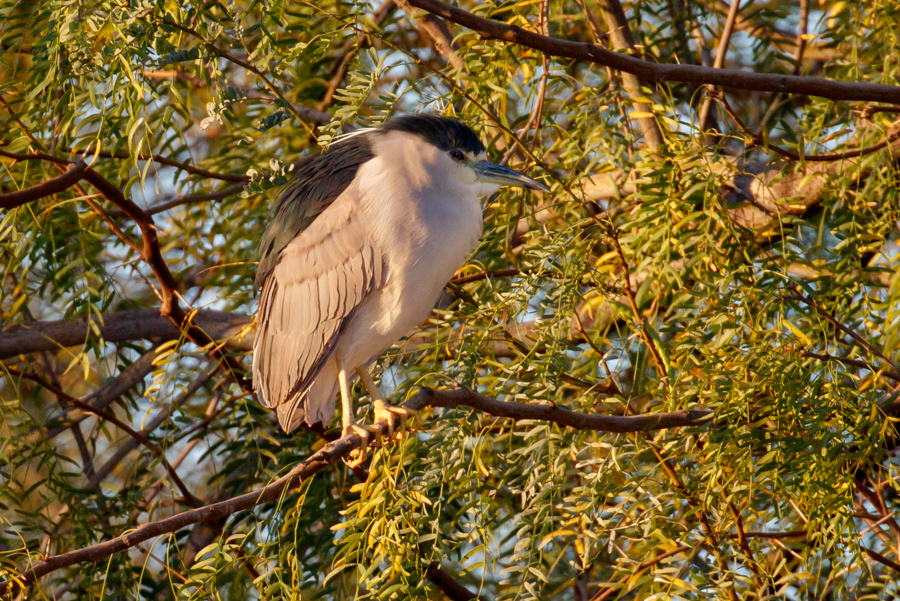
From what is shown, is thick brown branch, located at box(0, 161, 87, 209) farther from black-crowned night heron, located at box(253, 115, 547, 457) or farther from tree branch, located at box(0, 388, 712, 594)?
tree branch, located at box(0, 388, 712, 594)

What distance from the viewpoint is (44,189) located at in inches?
91.9

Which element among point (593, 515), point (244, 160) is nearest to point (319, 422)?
point (244, 160)

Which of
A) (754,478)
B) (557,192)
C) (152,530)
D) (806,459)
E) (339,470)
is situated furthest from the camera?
(339,470)

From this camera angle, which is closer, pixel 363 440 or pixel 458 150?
pixel 363 440

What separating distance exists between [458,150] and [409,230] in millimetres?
311

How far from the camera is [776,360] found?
7.17ft

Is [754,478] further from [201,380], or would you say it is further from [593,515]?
[201,380]

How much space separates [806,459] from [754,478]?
1.16 ft

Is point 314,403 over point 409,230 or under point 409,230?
under

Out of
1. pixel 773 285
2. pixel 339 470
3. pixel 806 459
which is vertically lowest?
pixel 339 470

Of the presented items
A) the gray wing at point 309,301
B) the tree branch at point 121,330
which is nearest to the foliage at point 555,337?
the tree branch at point 121,330

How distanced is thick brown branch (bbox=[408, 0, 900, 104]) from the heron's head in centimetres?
65

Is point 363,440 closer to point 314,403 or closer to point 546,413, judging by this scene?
point 314,403

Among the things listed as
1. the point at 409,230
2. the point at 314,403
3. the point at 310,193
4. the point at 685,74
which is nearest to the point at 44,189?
the point at 310,193
